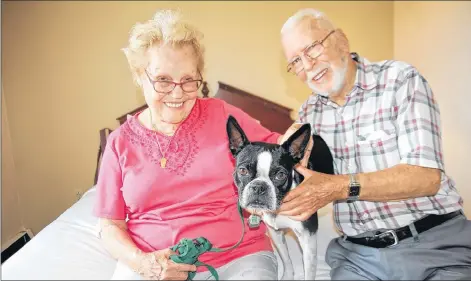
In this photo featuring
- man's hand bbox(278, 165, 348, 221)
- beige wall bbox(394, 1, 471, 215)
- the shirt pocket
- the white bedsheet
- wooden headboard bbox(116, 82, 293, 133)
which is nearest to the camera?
the white bedsheet

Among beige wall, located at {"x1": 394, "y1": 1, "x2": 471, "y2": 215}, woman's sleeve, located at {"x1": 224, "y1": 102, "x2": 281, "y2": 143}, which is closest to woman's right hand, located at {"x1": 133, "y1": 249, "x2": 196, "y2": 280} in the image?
woman's sleeve, located at {"x1": 224, "y1": 102, "x2": 281, "y2": 143}

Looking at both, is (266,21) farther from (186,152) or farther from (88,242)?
(88,242)

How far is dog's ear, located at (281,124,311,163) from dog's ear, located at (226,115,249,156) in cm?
10

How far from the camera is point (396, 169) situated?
3.47 ft

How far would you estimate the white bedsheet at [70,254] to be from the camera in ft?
2.86

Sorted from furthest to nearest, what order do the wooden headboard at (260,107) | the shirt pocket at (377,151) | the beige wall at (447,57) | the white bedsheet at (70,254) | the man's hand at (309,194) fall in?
1. the wooden headboard at (260,107)
2. the beige wall at (447,57)
3. the shirt pocket at (377,151)
4. the man's hand at (309,194)
5. the white bedsheet at (70,254)

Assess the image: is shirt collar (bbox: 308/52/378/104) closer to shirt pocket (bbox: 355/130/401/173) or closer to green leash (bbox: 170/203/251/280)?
shirt pocket (bbox: 355/130/401/173)

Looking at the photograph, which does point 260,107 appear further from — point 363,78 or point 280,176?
point 280,176

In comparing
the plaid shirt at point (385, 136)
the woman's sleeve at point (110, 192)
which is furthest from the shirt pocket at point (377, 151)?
the woman's sleeve at point (110, 192)

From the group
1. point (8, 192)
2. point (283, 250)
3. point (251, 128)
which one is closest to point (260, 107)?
point (251, 128)

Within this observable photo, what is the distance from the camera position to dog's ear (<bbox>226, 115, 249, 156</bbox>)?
100 cm

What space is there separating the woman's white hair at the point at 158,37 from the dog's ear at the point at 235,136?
0.19 meters

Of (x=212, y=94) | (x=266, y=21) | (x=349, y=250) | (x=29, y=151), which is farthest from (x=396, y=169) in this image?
(x=29, y=151)

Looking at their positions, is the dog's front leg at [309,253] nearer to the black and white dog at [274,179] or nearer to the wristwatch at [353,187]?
the black and white dog at [274,179]
